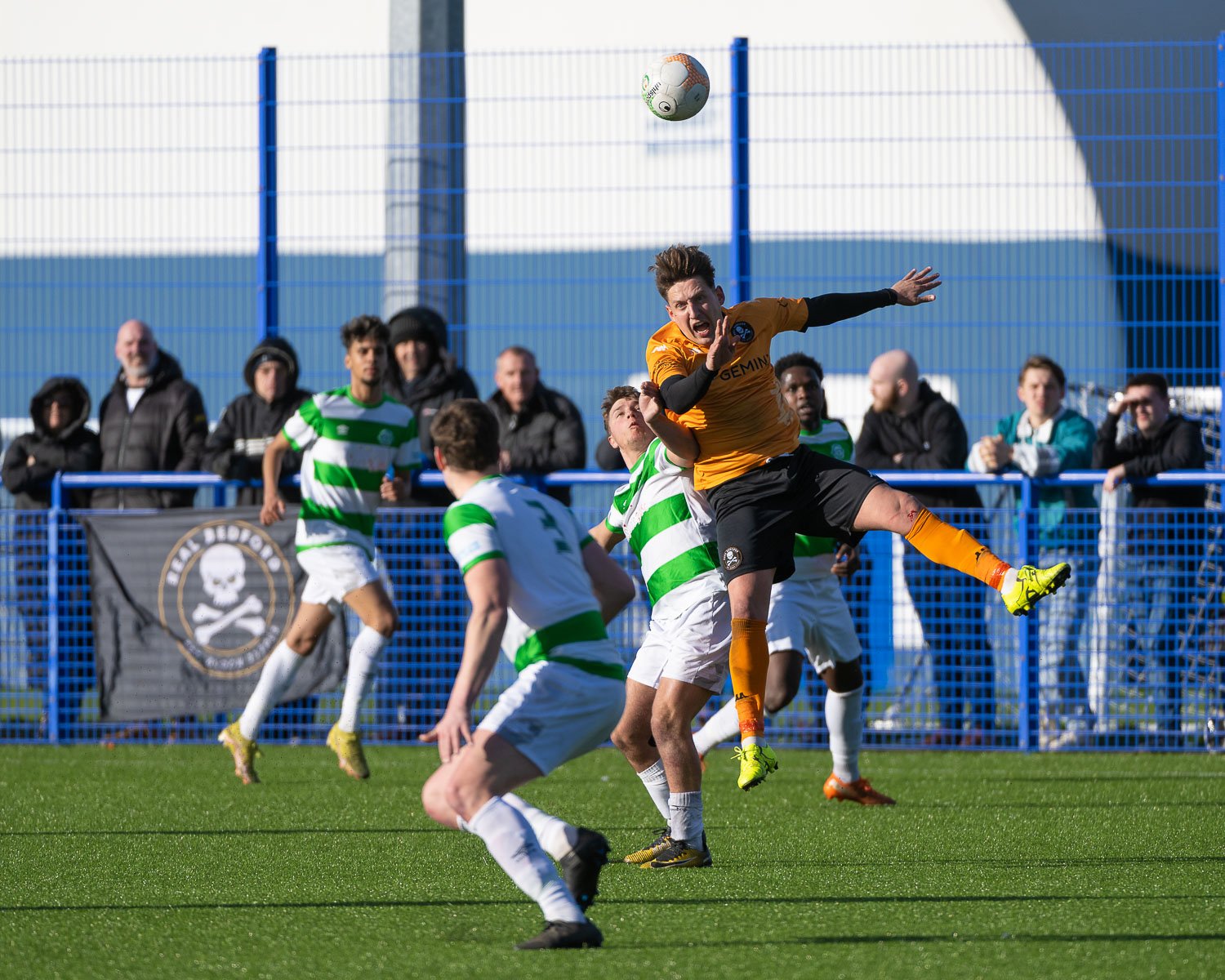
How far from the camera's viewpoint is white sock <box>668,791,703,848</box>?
5852 millimetres

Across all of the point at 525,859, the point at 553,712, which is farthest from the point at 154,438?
the point at 525,859

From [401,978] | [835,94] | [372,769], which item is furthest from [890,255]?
[401,978]

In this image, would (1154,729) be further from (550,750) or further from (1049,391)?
(550,750)

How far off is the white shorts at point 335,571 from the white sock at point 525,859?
4.15 metres

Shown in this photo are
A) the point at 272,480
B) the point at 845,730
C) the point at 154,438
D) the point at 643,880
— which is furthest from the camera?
the point at 154,438

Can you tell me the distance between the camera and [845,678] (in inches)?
298

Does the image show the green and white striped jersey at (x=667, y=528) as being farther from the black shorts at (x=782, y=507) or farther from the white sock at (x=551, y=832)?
the white sock at (x=551, y=832)

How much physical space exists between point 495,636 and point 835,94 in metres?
5.60

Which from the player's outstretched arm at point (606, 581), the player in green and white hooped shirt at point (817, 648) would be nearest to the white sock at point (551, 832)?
the player's outstretched arm at point (606, 581)

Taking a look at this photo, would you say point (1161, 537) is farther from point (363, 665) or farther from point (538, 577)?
point (538, 577)

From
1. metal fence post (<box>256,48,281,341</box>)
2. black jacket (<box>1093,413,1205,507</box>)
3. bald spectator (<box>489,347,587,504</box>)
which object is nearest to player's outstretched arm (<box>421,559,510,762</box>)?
bald spectator (<box>489,347,587,504</box>)

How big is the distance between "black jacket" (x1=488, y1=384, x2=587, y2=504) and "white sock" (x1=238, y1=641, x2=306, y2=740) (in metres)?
1.59

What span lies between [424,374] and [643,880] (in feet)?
15.0

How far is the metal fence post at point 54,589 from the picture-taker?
376 inches
